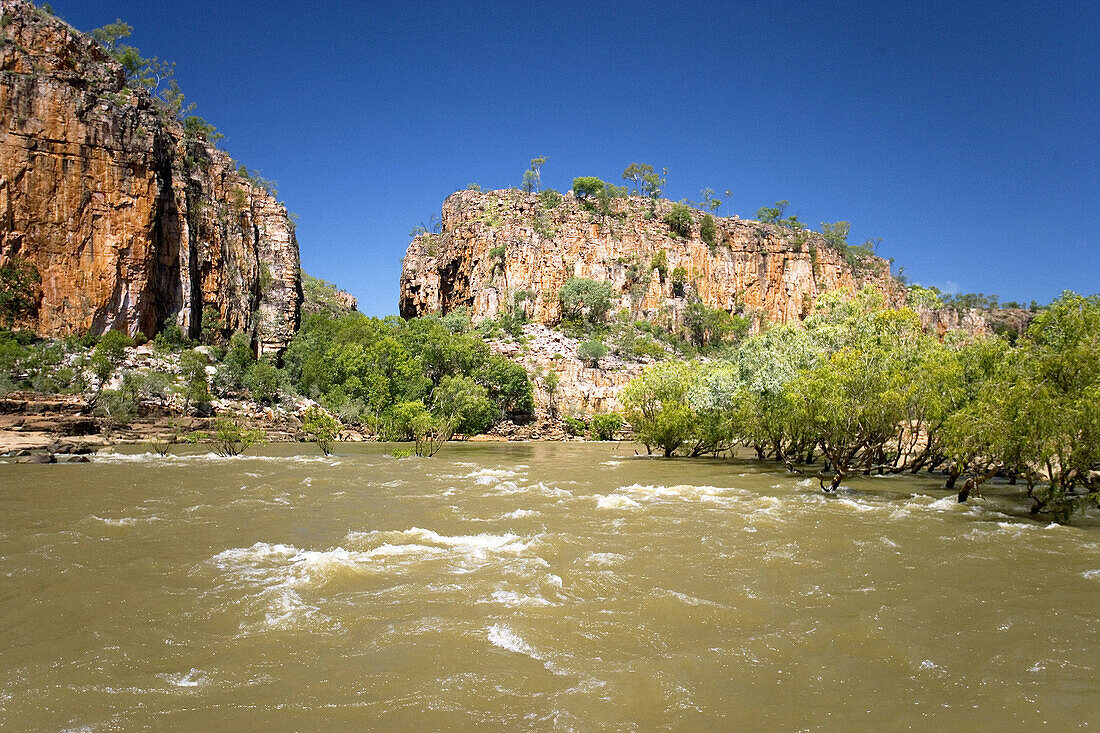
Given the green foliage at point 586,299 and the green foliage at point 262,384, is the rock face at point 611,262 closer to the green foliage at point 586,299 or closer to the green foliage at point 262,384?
the green foliage at point 586,299

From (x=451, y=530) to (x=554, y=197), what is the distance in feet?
294

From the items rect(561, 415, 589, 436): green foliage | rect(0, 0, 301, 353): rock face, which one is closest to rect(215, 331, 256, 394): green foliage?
rect(0, 0, 301, 353): rock face

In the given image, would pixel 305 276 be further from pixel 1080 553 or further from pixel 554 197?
pixel 1080 553

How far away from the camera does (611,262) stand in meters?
90.4

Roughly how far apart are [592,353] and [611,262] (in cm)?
2949

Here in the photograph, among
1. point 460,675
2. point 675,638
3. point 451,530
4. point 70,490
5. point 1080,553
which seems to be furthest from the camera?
point 70,490

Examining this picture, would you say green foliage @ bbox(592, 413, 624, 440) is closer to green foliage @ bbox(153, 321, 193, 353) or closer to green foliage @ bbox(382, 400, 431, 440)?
green foliage @ bbox(382, 400, 431, 440)

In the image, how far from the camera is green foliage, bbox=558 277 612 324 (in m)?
80.3

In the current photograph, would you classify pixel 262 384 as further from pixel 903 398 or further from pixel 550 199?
pixel 550 199

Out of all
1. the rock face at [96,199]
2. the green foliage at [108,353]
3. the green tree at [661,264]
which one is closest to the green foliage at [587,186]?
the green tree at [661,264]

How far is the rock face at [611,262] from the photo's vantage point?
85625 mm

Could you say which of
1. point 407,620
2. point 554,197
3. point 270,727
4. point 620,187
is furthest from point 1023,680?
point 620,187

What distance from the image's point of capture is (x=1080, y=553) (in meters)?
11.0

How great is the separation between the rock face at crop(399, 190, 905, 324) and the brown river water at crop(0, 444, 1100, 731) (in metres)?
71.5
